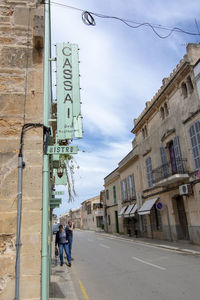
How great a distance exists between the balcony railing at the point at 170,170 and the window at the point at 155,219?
257 cm

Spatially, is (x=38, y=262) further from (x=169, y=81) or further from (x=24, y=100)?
(x=169, y=81)

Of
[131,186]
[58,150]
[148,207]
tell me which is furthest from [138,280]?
[131,186]

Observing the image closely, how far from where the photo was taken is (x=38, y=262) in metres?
3.16

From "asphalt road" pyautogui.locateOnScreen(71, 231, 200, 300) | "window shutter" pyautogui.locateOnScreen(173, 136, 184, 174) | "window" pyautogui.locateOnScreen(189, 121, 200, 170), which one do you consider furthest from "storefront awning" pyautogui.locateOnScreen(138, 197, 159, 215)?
"asphalt road" pyautogui.locateOnScreen(71, 231, 200, 300)

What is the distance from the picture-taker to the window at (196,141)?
13.5 meters

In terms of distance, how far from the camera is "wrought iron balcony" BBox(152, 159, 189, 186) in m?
14.7

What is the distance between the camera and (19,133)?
3703 mm

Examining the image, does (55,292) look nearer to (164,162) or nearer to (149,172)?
(164,162)

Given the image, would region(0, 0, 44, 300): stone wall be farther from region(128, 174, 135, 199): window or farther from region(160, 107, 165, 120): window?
region(128, 174, 135, 199): window

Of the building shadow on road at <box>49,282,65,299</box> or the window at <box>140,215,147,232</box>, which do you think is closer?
the building shadow on road at <box>49,282,65,299</box>

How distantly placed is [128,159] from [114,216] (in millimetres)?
9536

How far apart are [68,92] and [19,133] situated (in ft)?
3.80

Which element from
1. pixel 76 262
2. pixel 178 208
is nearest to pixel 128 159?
pixel 178 208

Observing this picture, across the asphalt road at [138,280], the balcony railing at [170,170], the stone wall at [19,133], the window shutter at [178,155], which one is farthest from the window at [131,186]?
the stone wall at [19,133]
